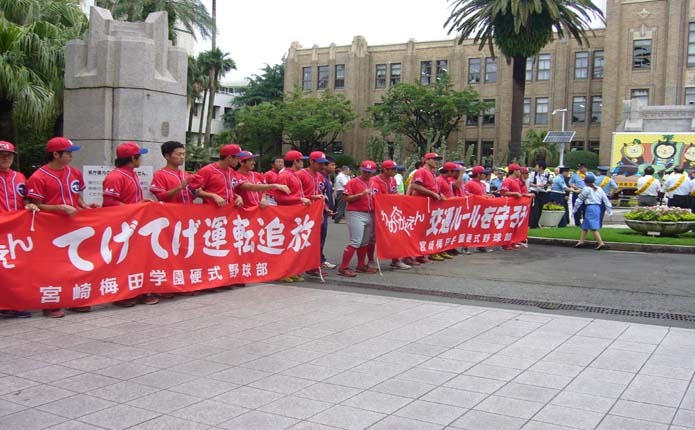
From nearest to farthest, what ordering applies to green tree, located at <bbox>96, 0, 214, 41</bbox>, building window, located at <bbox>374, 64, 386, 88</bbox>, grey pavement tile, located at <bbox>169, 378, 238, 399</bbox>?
grey pavement tile, located at <bbox>169, 378, 238, 399</bbox>, green tree, located at <bbox>96, 0, 214, 41</bbox>, building window, located at <bbox>374, 64, 386, 88</bbox>

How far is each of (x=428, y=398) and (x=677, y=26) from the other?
53.8m

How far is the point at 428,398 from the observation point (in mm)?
4980

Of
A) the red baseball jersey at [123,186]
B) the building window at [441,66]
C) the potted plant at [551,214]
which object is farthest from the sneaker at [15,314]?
the building window at [441,66]

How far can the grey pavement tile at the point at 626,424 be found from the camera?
14.5 feet

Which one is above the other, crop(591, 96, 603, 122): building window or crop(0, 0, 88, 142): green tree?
crop(591, 96, 603, 122): building window

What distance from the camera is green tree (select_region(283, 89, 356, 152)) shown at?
5684 centimetres

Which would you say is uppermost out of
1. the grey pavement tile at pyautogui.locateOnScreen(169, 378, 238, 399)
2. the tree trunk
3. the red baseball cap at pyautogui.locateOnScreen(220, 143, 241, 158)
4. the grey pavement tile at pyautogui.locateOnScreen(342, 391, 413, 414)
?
the tree trunk

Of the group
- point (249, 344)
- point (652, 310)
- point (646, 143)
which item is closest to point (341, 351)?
point (249, 344)

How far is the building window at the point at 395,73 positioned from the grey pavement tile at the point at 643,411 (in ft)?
196

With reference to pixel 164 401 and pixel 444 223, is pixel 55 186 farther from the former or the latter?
pixel 444 223

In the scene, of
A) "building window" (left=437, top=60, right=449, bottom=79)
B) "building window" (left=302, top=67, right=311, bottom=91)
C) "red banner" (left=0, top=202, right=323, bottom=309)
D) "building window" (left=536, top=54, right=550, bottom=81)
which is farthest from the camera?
"building window" (left=302, top=67, right=311, bottom=91)

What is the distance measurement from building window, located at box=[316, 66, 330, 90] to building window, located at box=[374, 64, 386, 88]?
519 centimetres

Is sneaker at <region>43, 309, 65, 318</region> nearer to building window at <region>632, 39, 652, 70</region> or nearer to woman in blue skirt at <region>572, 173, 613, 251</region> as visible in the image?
woman in blue skirt at <region>572, 173, 613, 251</region>

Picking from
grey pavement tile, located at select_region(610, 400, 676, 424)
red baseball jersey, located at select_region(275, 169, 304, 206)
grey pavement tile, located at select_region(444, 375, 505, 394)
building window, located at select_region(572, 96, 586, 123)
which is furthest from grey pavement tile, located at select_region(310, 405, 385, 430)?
building window, located at select_region(572, 96, 586, 123)
